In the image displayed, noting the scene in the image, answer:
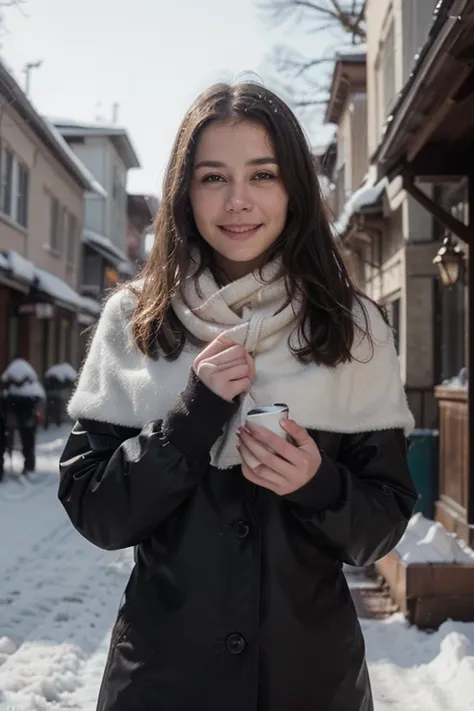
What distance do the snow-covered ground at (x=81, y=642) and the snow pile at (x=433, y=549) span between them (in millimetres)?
424

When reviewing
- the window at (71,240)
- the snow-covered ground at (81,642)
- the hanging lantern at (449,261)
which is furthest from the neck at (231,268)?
the window at (71,240)

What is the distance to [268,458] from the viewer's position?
143cm

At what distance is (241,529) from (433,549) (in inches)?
165

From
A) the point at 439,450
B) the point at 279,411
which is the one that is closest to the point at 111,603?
the point at 439,450

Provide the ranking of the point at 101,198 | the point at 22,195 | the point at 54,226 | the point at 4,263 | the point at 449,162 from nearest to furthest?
1. the point at 449,162
2. the point at 4,263
3. the point at 22,195
4. the point at 54,226
5. the point at 101,198

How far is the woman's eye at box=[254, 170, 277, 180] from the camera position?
1.70 m

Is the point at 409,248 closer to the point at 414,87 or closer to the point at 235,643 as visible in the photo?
the point at 414,87

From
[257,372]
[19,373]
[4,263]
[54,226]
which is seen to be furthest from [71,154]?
[257,372]

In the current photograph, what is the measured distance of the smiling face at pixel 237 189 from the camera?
169 cm

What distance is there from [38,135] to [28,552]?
11.9 metres

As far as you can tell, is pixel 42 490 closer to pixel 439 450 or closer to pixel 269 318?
pixel 439 450

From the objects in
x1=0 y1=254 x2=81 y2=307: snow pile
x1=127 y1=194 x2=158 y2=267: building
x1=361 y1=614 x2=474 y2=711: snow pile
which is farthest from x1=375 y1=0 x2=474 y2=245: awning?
x1=127 y1=194 x2=158 y2=267: building

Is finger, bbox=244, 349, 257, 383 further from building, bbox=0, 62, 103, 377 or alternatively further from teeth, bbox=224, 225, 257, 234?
building, bbox=0, 62, 103, 377

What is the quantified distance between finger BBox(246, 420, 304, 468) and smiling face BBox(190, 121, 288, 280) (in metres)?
0.45
